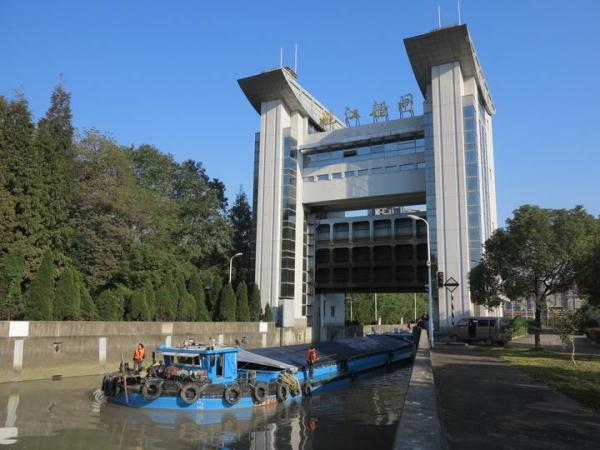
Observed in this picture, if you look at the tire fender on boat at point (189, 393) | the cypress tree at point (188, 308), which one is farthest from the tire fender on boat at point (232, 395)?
the cypress tree at point (188, 308)

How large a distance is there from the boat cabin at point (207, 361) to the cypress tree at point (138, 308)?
1535 centimetres

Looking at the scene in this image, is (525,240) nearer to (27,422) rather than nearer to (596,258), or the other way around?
Result: (596,258)

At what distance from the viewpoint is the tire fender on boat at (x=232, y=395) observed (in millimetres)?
21078

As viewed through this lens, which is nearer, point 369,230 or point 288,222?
point 288,222

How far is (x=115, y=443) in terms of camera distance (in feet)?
51.0

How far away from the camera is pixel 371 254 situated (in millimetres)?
58469

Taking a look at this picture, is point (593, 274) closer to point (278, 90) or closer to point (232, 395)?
point (232, 395)

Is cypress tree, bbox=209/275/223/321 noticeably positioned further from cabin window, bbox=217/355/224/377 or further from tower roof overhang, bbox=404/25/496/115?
tower roof overhang, bbox=404/25/496/115

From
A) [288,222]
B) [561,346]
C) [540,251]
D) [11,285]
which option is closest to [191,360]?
[11,285]

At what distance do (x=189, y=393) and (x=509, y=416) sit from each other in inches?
540

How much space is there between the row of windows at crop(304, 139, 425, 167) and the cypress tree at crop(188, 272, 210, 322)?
69.8 feet

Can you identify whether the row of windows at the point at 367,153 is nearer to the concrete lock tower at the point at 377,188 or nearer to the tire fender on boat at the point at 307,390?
the concrete lock tower at the point at 377,188

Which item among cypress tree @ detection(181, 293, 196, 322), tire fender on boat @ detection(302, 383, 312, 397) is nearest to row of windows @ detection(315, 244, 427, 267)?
cypress tree @ detection(181, 293, 196, 322)

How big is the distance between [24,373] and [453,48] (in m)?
46.0
